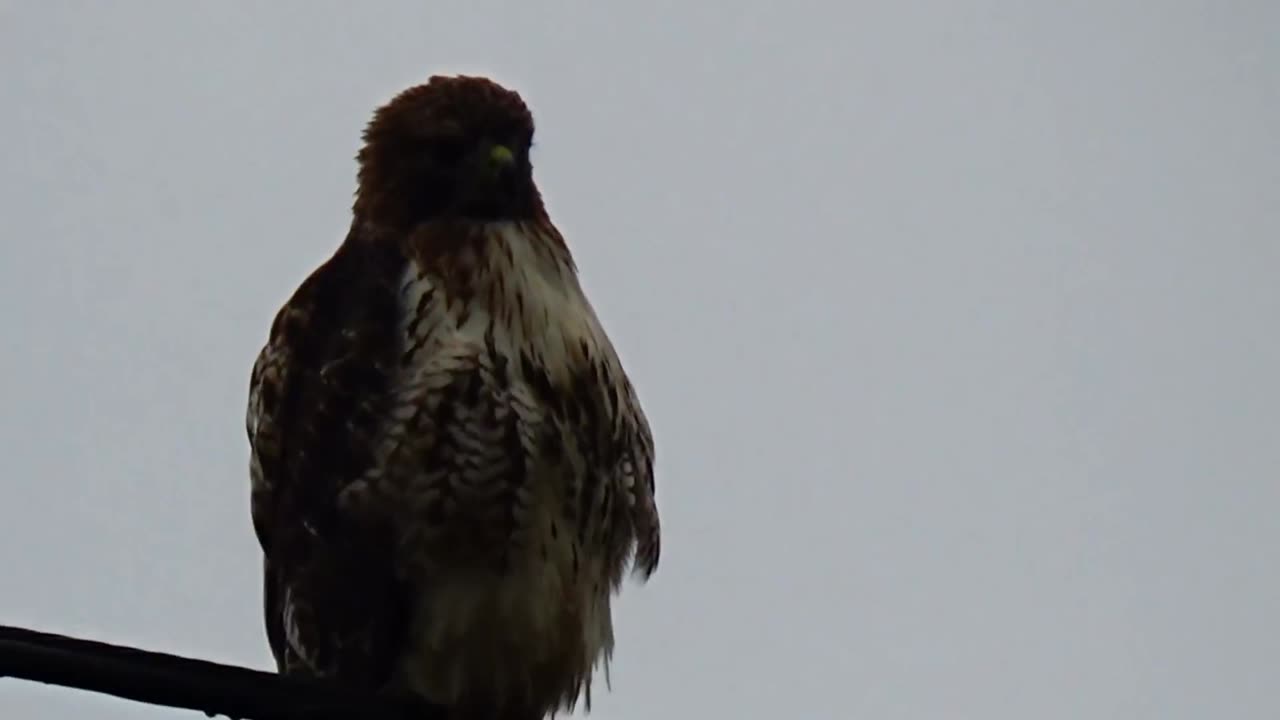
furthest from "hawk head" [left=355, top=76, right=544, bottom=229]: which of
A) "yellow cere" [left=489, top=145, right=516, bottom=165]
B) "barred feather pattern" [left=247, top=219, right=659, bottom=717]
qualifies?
"barred feather pattern" [left=247, top=219, right=659, bottom=717]

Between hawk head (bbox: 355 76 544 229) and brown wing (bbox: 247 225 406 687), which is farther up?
hawk head (bbox: 355 76 544 229)

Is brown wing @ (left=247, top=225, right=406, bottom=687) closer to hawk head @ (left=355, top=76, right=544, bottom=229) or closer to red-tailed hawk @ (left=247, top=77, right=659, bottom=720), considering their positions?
red-tailed hawk @ (left=247, top=77, right=659, bottom=720)

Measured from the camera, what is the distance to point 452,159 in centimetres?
480

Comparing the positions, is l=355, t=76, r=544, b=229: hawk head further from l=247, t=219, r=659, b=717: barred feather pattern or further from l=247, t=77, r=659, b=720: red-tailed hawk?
l=247, t=219, r=659, b=717: barred feather pattern

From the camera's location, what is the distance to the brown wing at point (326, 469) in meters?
4.12

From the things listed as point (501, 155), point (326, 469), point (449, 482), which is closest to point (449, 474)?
point (449, 482)

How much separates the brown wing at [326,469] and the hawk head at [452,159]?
0.26 meters

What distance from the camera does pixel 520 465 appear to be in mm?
4027

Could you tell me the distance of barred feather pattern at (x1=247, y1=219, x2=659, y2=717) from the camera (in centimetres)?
404

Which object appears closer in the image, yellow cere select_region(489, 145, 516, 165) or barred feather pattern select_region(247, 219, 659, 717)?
barred feather pattern select_region(247, 219, 659, 717)

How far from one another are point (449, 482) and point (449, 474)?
16mm

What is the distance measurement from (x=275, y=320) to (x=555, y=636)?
0.99 m

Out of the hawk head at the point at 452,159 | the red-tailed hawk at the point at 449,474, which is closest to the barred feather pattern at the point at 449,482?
the red-tailed hawk at the point at 449,474

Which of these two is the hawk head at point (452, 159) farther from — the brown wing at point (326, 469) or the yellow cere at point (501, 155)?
the brown wing at point (326, 469)
